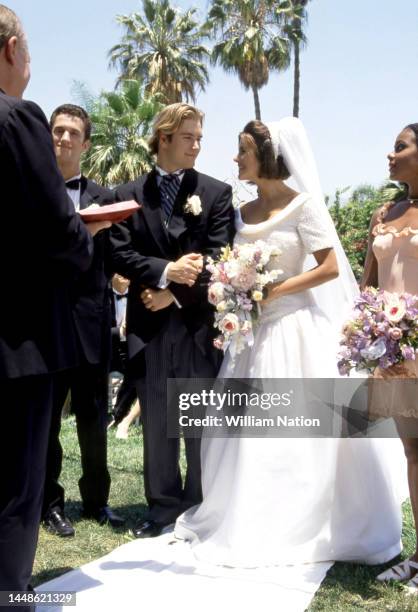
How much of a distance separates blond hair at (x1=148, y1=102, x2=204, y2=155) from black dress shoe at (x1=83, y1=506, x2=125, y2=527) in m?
2.56

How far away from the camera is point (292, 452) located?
4.39 m

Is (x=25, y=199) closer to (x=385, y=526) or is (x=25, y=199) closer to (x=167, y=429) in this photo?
(x=167, y=429)

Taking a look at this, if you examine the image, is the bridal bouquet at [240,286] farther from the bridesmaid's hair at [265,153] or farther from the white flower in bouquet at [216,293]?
the bridesmaid's hair at [265,153]

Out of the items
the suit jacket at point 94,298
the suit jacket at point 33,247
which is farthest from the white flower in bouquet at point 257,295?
the suit jacket at point 33,247

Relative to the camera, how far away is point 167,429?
4.93 metres

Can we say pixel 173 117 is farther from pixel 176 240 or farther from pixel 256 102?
pixel 256 102

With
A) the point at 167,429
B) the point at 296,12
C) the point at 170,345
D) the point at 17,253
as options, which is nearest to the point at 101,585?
the point at 167,429

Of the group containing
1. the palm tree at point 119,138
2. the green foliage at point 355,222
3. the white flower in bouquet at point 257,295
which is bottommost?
the white flower in bouquet at point 257,295

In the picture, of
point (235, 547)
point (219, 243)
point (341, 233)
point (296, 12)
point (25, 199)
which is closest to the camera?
point (25, 199)

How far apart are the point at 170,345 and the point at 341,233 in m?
19.7

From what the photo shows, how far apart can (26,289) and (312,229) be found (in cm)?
216

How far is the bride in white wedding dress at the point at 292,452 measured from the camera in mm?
4273

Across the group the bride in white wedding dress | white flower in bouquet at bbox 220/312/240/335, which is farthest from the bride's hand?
white flower in bouquet at bbox 220/312/240/335

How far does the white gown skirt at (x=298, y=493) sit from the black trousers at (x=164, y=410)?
0.39 meters
